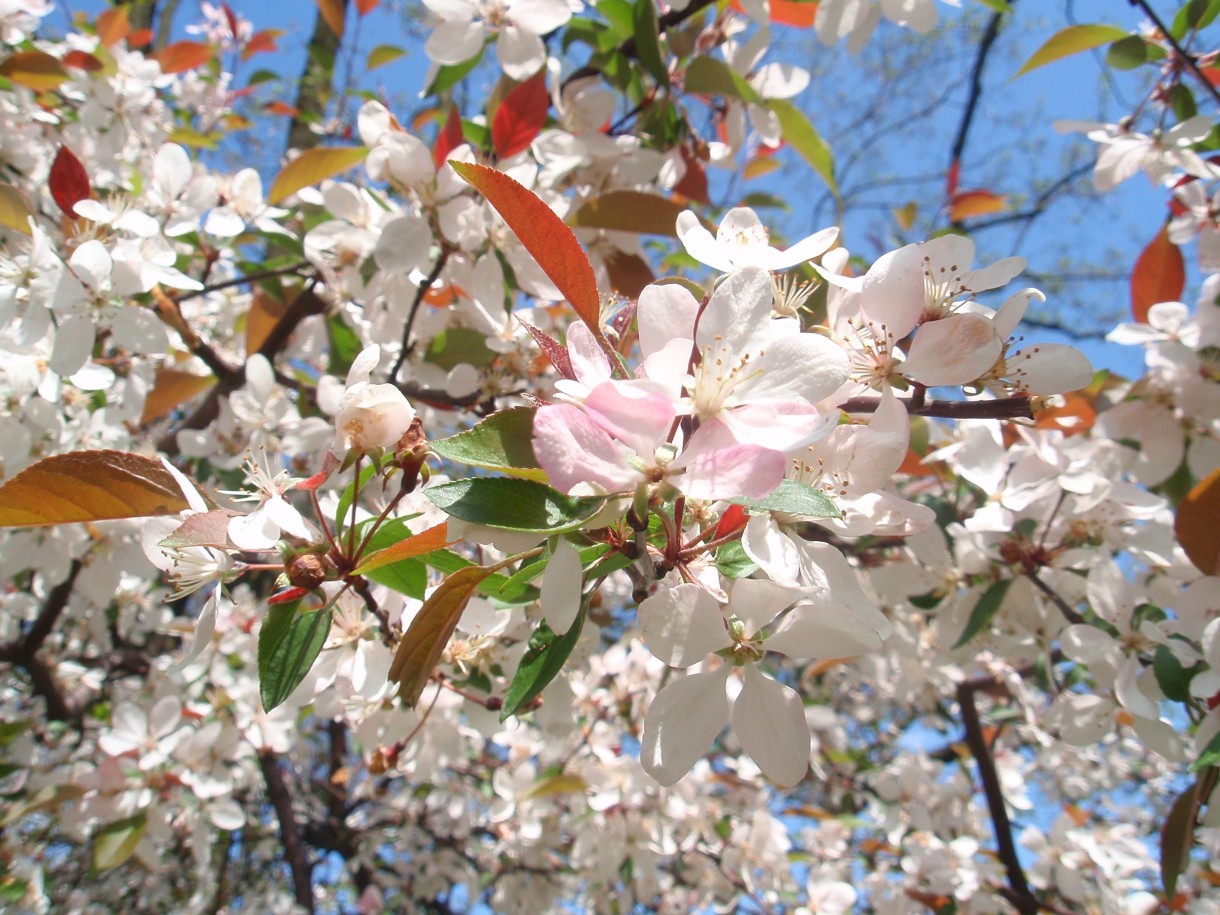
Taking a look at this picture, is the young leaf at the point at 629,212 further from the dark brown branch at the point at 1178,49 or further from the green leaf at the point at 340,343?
the dark brown branch at the point at 1178,49

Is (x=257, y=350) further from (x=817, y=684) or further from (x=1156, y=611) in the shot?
(x=817, y=684)

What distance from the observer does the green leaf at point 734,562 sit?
2.07ft

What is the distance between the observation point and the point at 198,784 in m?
1.71

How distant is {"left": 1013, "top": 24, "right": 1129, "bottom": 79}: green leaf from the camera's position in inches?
58.6

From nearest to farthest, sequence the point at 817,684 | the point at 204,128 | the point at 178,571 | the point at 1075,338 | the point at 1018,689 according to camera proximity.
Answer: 1. the point at 178,571
2. the point at 1018,689
3. the point at 204,128
4. the point at 817,684
5. the point at 1075,338

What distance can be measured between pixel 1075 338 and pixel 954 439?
402 centimetres

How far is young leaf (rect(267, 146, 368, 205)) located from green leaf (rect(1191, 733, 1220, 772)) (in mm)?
1597

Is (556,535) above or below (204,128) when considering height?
above

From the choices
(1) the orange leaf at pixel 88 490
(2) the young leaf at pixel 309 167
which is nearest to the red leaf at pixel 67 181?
(2) the young leaf at pixel 309 167

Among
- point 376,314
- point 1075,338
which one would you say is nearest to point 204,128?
point 376,314

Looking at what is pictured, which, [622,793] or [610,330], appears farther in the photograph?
[622,793]

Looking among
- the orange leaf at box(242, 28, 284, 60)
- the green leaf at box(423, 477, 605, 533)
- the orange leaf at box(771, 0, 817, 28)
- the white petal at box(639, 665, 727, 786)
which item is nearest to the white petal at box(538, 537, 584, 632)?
the green leaf at box(423, 477, 605, 533)

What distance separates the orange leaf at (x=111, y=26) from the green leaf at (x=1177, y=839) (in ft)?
9.14

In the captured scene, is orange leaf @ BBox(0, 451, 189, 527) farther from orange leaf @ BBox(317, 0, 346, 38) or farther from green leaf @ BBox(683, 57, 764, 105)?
orange leaf @ BBox(317, 0, 346, 38)
